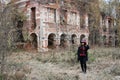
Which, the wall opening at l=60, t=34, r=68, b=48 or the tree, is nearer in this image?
the tree

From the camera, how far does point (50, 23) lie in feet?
90.7

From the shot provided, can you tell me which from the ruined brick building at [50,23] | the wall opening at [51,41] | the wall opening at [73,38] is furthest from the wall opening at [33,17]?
the wall opening at [73,38]

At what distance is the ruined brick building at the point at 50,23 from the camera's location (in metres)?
26.9

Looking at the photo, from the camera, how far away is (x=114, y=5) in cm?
3053

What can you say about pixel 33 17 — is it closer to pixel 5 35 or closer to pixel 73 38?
pixel 73 38

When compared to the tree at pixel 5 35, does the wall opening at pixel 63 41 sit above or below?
below

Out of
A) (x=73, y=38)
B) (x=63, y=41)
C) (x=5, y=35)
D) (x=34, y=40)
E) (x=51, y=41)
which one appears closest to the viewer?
(x=5, y=35)

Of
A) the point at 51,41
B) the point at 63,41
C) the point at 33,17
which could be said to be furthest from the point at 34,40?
the point at 63,41

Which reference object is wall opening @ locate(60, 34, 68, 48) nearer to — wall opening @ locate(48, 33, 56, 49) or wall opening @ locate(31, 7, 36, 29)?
wall opening @ locate(48, 33, 56, 49)

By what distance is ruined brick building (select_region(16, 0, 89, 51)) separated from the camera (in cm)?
2688


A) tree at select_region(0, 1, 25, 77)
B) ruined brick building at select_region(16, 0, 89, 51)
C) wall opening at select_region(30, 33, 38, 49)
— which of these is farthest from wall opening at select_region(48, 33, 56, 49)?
tree at select_region(0, 1, 25, 77)

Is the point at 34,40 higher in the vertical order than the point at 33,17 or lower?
lower

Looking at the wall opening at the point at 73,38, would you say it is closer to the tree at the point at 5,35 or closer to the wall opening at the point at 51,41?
the wall opening at the point at 51,41

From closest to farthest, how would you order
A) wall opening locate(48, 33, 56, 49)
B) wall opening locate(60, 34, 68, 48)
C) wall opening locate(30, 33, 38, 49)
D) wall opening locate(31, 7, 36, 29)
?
wall opening locate(30, 33, 38, 49)
wall opening locate(31, 7, 36, 29)
wall opening locate(48, 33, 56, 49)
wall opening locate(60, 34, 68, 48)
